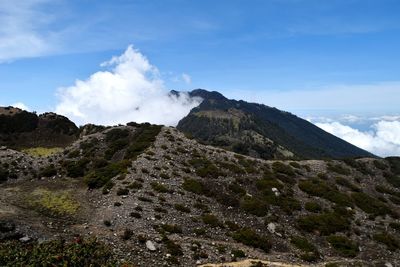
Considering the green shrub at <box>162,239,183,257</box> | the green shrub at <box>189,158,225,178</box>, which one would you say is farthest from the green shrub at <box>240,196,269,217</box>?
the green shrub at <box>162,239,183,257</box>

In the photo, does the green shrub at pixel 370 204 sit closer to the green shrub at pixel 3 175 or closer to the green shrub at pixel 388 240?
the green shrub at pixel 388 240

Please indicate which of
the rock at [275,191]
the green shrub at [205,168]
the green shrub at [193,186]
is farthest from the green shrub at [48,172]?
the rock at [275,191]

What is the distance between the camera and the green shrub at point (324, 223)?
4747 centimetres

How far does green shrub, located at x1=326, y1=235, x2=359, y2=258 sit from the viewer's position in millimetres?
42781

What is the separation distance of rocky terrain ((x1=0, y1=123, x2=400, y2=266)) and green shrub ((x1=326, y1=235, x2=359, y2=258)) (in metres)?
0.11

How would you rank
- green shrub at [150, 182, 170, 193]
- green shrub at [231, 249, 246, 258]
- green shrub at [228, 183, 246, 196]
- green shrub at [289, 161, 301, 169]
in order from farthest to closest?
green shrub at [289, 161, 301, 169], green shrub at [228, 183, 246, 196], green shrub at [150, 182, 170, 193], green shrub at [231, 249, 246, 258]

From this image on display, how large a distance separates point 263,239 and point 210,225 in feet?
19.7

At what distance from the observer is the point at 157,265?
32.6 m

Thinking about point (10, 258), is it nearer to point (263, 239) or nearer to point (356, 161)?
point (263, 239)

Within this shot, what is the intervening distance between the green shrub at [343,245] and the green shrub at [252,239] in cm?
809

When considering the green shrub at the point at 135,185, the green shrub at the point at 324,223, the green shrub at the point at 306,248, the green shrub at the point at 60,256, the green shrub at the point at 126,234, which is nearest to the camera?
the green shrub at the point at 60,256

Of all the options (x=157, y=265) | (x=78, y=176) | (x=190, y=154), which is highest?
(x=190, y=154)

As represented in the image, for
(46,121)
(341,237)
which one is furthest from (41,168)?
(46,121)

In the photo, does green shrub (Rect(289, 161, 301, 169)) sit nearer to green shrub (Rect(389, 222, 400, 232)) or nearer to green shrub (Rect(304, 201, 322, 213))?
green shrub (Rect(304, 201, 322, 213))
